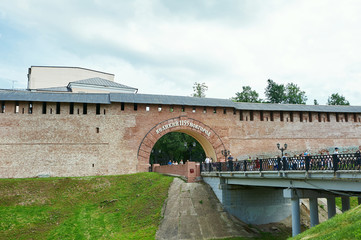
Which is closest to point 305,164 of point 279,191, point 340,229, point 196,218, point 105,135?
point 340,229

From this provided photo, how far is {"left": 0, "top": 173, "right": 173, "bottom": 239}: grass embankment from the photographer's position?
1821cm

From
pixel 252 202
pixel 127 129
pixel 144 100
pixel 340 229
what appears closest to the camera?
pixel 340 229

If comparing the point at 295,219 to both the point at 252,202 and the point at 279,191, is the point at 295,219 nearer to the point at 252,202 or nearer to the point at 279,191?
the point at 252,202

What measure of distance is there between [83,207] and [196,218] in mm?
7793

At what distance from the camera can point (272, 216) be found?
21.6 metres

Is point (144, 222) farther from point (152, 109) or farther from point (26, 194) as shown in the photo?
point (152, 109)

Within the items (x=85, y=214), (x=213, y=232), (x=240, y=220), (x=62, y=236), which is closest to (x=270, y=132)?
(x=240, y=220)

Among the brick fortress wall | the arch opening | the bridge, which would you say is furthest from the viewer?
the arch opening

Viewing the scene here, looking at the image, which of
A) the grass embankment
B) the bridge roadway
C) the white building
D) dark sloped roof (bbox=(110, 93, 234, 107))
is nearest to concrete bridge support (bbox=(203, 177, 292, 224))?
the bridge roadway

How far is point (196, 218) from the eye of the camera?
1869 cm

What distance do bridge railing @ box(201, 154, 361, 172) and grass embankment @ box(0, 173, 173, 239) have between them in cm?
590

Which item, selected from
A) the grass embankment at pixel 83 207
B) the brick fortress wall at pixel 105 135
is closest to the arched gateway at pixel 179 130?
the brick fortress wall at pixel 105 135

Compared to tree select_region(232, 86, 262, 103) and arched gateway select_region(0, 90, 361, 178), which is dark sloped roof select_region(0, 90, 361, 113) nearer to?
arched gateway select_region(0, 90, 361, 178)

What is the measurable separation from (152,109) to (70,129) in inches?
285
